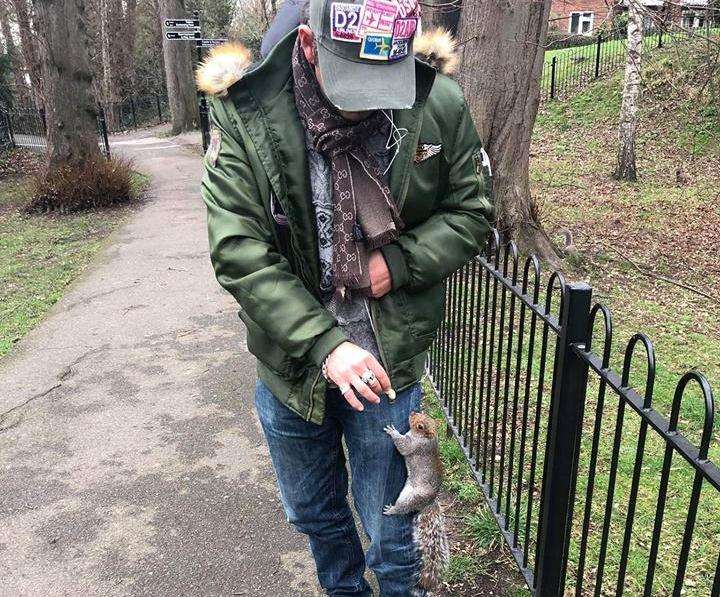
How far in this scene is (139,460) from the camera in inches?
142

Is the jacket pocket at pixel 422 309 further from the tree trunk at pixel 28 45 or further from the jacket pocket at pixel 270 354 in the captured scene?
the tree trunk at pixel 28 45

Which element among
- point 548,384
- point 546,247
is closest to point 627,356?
point 548,384

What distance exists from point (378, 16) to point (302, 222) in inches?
20.9

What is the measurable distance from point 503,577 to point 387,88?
1981mm

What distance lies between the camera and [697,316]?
586 cm

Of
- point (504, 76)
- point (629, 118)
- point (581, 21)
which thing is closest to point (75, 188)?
point (504, 76)

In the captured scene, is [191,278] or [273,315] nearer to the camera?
[273,315]

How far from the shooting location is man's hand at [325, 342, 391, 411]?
1677mm

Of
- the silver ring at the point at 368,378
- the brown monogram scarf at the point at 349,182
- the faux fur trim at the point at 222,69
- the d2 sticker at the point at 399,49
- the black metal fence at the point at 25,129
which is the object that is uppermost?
the d2 sticker at the point at 399,49

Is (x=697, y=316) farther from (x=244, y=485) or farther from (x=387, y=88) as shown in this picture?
(x=387, y=88)

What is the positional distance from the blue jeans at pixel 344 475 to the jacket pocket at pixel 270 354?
0.14m

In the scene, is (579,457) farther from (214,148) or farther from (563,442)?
(214,148)

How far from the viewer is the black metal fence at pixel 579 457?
1.69 m

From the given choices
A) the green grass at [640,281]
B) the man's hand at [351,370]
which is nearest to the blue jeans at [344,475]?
the man's hand at [351,370]
